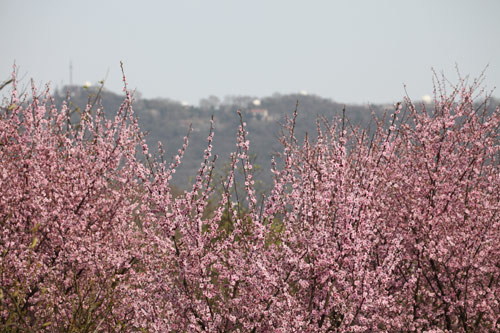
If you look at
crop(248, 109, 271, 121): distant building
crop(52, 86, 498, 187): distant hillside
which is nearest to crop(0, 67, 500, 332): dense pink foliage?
crop(52, 86, 498, 187): distant hillside

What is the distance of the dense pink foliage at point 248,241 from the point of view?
5.14m

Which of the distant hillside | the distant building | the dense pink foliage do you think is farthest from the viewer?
the distant building

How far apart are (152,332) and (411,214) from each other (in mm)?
3584

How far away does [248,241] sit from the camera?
5.14 m

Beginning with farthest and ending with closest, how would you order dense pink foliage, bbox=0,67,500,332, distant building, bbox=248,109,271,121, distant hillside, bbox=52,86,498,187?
distant building, bbox=248,109,271,121
distant hillside, bbox=52,86,498,187
dense pink foliage, bbox=0,67,500,332

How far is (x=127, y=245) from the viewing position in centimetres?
702

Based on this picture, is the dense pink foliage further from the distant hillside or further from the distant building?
the distant building

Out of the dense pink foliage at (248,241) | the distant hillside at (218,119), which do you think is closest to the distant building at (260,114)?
the distant hillside at (218,119)

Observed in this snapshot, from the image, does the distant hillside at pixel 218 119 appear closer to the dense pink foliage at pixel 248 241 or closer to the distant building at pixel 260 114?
the distant building at pixel 260 114

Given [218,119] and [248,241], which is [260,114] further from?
[248,241]

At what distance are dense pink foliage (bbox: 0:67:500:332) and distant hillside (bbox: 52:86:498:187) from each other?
64.2 meters

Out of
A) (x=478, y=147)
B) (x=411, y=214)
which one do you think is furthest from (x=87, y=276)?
(x=478, y=147)

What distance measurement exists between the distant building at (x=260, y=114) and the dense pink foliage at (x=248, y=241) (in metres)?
85.3

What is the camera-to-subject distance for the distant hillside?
259 feet
